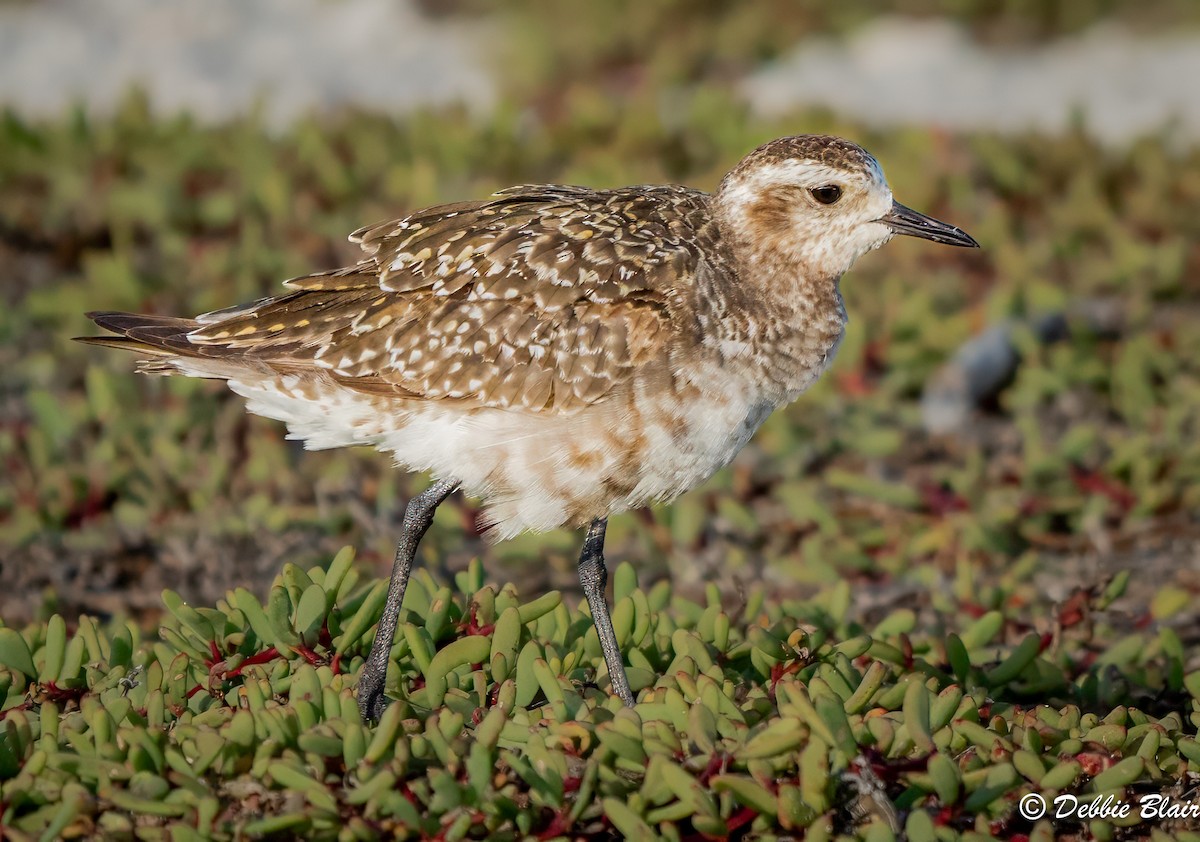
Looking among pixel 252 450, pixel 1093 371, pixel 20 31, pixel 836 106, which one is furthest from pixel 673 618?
pixel 20 31

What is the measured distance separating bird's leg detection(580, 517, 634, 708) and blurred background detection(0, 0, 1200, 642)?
1373 millimetres

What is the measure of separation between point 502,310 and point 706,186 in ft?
17.8

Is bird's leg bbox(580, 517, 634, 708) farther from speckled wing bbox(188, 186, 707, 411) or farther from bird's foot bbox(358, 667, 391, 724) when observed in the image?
bird's foot bbox(358, 667, 391, 724)

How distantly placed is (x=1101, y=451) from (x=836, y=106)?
5.84 m

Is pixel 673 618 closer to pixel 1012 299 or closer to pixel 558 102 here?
pixel 1012 299

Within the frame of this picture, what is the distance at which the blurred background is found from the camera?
21.9ft

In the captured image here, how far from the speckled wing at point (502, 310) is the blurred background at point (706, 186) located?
1.57 m

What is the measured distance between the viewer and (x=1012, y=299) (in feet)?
27.7

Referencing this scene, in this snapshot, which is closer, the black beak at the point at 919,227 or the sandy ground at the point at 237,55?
the black beak at the point at 919,227

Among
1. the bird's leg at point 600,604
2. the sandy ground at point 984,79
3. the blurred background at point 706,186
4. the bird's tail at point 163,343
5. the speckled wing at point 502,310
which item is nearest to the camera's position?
the bird's leg at point 600,604

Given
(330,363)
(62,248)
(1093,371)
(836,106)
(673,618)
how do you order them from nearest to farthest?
(330,363) → (673,618) → (1093,371) → (62,248) → (836,106)

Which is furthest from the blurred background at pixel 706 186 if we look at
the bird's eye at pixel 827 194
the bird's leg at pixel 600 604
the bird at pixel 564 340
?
the bird's eye at pixel 827 194

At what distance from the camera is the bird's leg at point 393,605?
459 cm

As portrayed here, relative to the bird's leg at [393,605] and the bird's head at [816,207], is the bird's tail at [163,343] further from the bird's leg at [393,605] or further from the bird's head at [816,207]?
the bird's head at [816,207]
